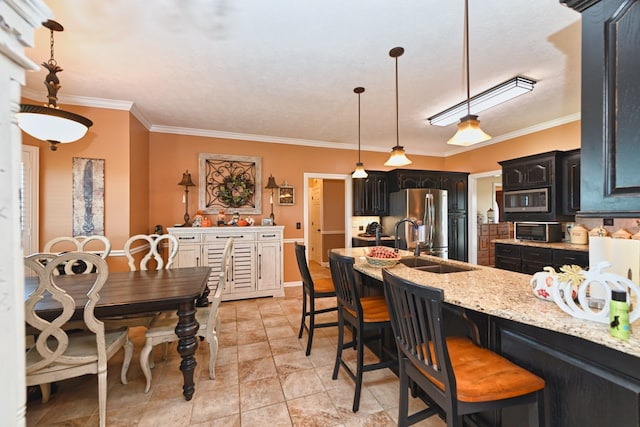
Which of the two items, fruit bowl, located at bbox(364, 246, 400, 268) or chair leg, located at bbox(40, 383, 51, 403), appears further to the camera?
fruit bowl, located at bbox(364, 246, 400, 268)

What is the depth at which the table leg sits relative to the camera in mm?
1940

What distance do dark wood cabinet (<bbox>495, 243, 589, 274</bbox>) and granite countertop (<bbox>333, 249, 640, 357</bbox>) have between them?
86.2 inches

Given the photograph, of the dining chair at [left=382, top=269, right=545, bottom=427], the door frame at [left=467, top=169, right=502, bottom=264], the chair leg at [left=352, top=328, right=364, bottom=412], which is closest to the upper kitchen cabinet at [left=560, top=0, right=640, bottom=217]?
the dining chair at [left=382, top=269, right=545, bottom=427]

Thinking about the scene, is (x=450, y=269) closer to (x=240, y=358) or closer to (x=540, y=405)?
(x=540, y=405)

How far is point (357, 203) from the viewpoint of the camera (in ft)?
17.1

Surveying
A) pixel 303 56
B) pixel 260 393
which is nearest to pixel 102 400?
pixel 260 393

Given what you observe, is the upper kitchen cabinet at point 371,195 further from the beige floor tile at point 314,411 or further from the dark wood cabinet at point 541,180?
the beige floor tile at point 314,411

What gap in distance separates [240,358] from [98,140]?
3044 millimetres

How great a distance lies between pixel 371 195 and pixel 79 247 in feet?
14.2

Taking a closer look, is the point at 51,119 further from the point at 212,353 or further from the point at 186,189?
the point at 186,189

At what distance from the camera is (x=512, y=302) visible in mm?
1290

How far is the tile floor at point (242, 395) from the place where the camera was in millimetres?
1765

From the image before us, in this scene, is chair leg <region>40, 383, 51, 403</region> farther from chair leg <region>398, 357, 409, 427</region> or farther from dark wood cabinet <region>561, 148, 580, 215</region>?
dark wood cabinet <region>561, 148, 580, 215</region>

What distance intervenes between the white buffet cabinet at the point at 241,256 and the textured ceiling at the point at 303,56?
169cm
